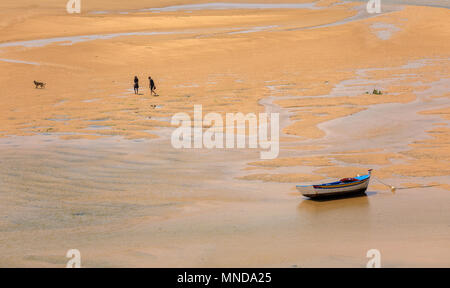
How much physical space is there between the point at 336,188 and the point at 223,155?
589 centimetres

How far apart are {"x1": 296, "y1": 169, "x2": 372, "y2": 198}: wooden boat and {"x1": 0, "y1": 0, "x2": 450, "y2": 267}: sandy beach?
23 cm

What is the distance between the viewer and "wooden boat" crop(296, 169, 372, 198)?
15.4 metres

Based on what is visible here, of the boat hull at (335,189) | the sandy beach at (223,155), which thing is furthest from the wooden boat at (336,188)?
the sandy beach at (223,155)

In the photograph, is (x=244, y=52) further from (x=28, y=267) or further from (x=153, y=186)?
(x=28, y=267)

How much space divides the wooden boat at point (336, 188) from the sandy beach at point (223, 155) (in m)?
0.23

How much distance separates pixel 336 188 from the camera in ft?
51.1

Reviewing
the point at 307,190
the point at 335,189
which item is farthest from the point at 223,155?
the point at 335,189

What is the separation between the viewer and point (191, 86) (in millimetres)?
34750

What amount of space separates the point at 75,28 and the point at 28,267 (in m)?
54.3

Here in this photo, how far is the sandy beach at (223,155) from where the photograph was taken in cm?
1283

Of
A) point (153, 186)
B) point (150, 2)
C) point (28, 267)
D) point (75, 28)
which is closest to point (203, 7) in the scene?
point (150, 2)

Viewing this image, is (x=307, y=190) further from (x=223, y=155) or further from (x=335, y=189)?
(x=223, y=155)

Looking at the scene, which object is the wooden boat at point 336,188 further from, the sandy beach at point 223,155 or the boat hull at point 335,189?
the sandy beach at point 223,155

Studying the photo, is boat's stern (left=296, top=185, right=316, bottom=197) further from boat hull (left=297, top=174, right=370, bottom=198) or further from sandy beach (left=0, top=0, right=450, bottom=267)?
sandy beach (left=0, top=0, right=450, bottom=267)
